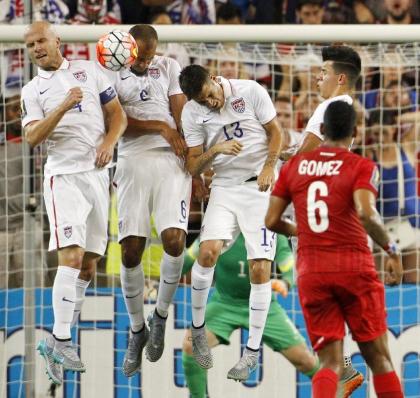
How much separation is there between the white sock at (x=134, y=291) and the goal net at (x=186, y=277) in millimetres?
1373

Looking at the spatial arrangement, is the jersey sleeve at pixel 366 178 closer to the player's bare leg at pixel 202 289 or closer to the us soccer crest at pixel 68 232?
the player's bare leg at pixel 202 289

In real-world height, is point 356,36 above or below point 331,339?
above

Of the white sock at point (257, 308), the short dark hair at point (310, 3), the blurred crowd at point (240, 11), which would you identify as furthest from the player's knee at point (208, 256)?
the short dark hair at point (310, 3)

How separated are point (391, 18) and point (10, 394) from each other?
471cm

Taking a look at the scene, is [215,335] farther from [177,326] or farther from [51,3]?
[51,3]


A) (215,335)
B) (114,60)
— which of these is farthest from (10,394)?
(114,60)

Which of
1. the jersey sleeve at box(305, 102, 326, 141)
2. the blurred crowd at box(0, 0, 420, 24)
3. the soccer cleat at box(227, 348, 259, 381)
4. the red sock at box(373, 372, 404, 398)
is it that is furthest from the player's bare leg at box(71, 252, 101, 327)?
the blurred crowd at box(0, 0, 420, 24)

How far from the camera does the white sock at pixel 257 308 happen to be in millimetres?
Result: 9273

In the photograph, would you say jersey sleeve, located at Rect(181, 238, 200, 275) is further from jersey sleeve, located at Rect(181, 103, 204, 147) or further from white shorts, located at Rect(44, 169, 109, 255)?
jersey sleeve, located at Rect(181, 103, 204, 147)

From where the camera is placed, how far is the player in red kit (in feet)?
25.3

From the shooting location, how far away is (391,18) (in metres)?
12.4

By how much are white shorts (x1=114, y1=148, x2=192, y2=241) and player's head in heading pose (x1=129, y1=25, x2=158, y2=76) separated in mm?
589

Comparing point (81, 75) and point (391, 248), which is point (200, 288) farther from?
point (391, 248)

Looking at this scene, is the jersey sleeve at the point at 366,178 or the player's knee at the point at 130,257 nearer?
the jersey sleeve at the point at 366,178
